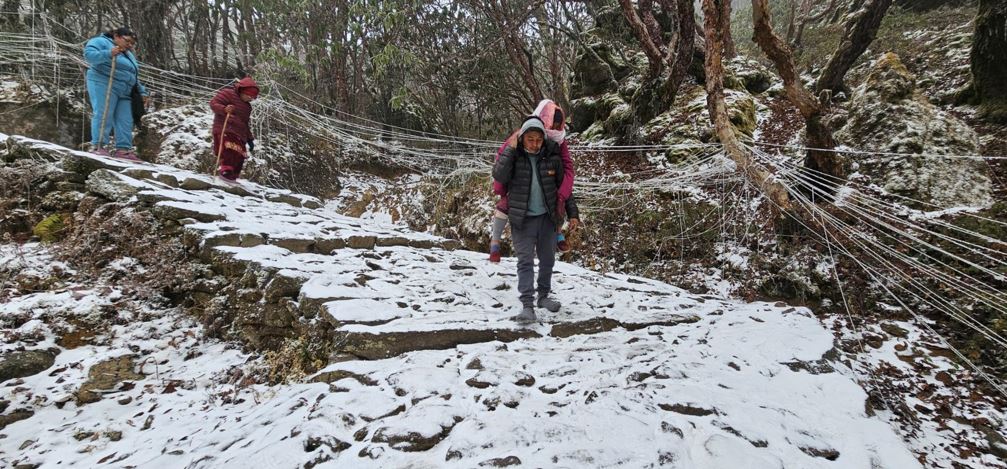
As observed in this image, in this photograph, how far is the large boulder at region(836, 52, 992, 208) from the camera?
432cm

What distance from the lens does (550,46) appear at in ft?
36.1

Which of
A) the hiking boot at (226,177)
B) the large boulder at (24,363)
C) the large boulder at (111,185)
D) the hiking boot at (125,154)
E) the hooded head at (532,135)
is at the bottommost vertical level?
the large boulder at (24,363)

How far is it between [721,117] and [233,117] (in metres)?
6.06

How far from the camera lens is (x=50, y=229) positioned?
3.88 m

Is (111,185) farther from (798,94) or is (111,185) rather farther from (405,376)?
(798,94)

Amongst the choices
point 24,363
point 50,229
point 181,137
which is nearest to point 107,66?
point 50,229

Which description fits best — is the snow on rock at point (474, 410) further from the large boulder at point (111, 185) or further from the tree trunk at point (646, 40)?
the tree trunk at point (646, 40)

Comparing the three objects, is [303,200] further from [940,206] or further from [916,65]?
[916,65]

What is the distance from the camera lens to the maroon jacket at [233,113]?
525 centimetres

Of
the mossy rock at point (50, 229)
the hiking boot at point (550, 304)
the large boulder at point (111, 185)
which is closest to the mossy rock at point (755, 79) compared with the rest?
the hiking boot at point (550, 304)

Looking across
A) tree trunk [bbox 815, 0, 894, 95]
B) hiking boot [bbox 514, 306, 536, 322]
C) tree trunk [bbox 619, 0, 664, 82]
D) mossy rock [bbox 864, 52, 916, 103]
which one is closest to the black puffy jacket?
hiking boot [bbox 514, 306, 536, 322]

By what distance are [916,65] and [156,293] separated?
12136 millimetres

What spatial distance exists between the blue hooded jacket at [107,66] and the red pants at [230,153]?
1.25 m

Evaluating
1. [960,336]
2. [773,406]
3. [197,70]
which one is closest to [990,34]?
[960,336]
